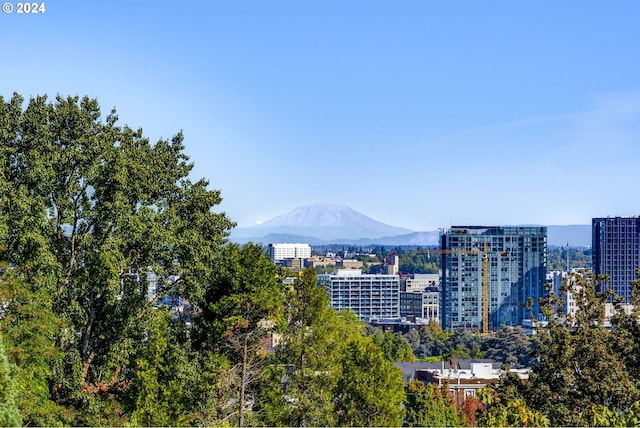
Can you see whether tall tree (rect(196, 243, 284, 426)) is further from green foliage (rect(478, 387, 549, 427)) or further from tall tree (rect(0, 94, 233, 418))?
green foliage (rect(478, 387, 549, 427))

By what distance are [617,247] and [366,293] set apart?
24.1 meters

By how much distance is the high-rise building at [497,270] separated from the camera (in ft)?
263

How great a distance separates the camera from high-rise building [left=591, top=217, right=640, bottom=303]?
287ft

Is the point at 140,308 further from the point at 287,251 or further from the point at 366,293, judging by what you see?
the point at 287,251

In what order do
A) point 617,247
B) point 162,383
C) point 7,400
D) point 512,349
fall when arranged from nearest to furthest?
point 7,400
point 162,383
point 512,349
point 617,247

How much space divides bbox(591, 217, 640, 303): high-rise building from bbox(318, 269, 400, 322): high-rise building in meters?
19.4

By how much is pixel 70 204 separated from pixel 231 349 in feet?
7.97

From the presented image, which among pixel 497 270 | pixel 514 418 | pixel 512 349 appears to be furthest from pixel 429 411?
pixel 497 270

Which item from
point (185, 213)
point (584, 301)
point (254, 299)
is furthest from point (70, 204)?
point (584, 301)

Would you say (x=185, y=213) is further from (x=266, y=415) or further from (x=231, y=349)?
(x=266, y=415)

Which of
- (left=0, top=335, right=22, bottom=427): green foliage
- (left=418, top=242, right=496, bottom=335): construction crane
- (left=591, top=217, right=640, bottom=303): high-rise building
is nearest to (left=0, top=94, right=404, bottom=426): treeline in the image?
(left=0, top=335, right=22, bottom=427): green foliage

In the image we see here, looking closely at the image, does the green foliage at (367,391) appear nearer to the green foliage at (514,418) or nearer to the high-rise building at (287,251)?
the green foliage at (514,418)

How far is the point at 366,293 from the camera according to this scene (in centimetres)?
8638

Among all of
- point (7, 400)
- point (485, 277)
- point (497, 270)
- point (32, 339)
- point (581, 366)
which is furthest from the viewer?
point (497, 270)
